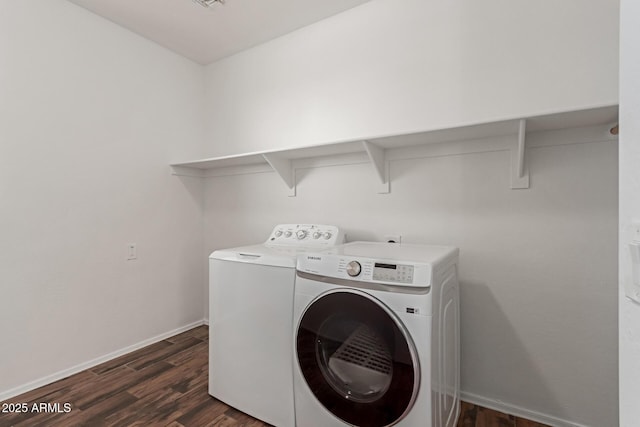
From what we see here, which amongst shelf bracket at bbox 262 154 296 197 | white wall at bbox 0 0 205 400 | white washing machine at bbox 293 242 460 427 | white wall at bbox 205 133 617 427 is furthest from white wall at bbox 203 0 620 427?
white wall at bbox 0 0 205 400

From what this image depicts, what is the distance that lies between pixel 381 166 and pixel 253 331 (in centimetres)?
121

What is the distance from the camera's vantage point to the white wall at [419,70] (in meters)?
1.48

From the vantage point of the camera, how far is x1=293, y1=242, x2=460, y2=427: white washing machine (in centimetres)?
114

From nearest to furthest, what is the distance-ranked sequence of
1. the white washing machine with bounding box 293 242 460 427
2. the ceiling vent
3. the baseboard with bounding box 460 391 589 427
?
the white washing machine with bounding box 293 242 460 427, the baseboard with bounding box 460 391 589 427, the ceiling vent

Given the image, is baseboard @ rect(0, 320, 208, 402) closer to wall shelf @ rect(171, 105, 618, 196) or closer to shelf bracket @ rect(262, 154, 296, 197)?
wall shelf @ rect(171, 105, 618, 196)

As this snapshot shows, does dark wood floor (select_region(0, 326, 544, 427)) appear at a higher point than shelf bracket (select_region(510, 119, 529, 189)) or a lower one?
lower

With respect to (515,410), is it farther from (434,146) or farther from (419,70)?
(419,70)

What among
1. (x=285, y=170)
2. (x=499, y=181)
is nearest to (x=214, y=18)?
(x=285, y=170)

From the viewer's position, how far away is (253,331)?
158 centimetres

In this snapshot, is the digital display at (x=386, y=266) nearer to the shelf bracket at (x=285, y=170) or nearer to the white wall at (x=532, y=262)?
the white wall at (x=532, y=262)

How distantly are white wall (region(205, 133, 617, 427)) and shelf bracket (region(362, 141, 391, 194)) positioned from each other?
0.05m

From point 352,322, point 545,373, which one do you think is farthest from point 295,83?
point 545,373

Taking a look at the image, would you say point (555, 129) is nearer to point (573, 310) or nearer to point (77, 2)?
point (573, 310)
